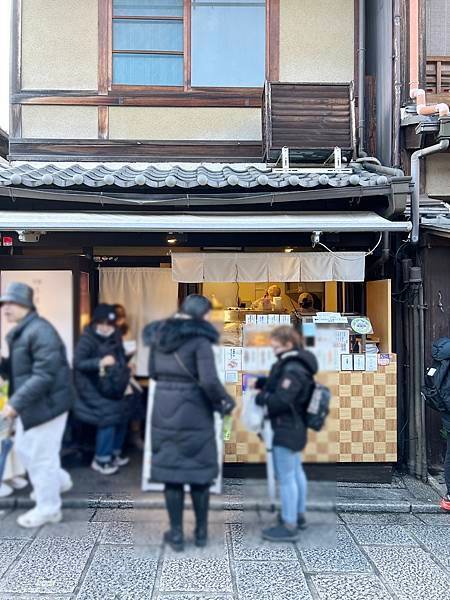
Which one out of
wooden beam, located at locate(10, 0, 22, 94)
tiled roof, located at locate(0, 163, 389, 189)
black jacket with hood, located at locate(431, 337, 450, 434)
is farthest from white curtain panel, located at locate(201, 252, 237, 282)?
wooden beam, located at locate(10, 0, 22, 94)

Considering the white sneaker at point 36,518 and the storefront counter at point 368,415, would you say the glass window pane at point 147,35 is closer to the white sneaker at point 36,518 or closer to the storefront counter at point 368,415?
the storefront counter at point 368,415

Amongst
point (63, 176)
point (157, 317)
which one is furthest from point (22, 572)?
point (63, 176)

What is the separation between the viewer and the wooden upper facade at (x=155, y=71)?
288 inches

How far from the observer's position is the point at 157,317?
228 cm

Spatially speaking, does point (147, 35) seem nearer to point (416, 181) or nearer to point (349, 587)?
point (416, 181)

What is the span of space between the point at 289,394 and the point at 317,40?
22.2ft

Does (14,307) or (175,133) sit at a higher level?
(175,133)

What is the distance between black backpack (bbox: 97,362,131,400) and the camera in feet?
7.47

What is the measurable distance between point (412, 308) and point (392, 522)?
8.16ft

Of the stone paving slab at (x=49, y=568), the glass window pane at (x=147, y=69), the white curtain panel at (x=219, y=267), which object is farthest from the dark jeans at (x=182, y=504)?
the glass window pane at (x=147, y=69)

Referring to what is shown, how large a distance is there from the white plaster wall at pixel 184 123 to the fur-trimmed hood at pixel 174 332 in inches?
223

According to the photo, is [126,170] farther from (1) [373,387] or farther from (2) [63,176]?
(1) [373,387]

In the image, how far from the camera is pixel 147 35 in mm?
7492

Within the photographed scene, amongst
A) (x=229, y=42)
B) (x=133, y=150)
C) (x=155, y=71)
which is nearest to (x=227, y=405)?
(x=133, y=150)
